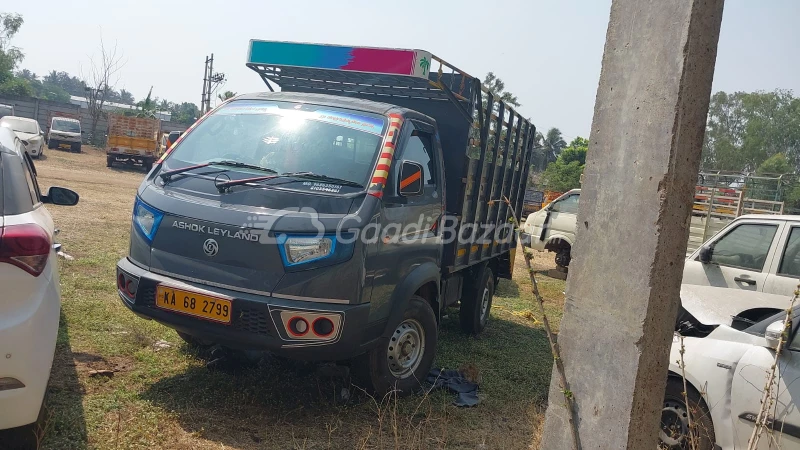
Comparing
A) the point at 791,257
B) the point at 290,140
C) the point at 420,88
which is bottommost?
the point at 791,257

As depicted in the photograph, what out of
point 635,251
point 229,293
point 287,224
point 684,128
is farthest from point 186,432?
point 684,128

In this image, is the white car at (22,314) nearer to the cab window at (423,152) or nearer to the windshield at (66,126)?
the cab window at (423,152)

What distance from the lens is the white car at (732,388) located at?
3355 millimetres

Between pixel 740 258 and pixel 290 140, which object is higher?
pixel 290 140

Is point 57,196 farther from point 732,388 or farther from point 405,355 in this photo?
point 732,388

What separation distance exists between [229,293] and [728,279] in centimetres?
536

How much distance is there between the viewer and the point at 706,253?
6.69 meters

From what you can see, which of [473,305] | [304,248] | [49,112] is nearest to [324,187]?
[304,248]

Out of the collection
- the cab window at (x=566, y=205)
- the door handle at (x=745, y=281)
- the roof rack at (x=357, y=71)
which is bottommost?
the door handle at (x=745, y=281)

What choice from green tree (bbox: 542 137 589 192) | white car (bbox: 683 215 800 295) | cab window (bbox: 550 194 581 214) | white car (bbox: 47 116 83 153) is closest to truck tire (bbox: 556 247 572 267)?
cab window (bbox: 550 194 581 214)

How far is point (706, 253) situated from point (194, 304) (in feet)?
18.1

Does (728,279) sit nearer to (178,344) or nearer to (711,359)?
(711,359)

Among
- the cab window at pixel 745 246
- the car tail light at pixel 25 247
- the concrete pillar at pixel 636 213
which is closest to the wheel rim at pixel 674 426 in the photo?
the concrete pillar at pixel 636 213

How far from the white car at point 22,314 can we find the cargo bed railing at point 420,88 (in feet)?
9.69
